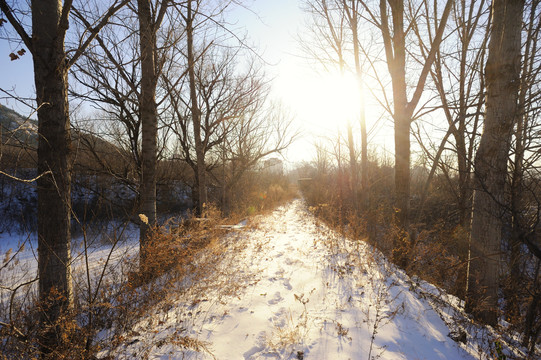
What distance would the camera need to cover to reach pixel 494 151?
9.50 feet

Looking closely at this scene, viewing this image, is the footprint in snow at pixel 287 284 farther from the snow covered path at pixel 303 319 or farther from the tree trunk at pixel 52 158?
the tree trunk at pixel 52 158

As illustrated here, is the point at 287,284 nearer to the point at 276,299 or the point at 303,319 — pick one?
the point at 276,299

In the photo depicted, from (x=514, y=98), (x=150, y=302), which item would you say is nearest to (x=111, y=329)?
(x=150, y=302)

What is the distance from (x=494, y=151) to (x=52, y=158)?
478 cm

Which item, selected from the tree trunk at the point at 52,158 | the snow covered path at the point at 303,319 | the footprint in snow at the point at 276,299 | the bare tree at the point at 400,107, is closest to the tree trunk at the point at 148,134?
the snow covered path at the point at 303,319

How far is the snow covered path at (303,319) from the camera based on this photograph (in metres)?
2.28

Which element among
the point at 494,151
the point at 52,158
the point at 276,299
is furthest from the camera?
the point at 276,299

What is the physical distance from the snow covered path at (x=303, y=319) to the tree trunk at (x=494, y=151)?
2.46 feet

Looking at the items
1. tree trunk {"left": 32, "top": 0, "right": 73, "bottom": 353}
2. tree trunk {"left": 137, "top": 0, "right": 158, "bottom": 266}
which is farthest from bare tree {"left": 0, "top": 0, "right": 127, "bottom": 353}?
tree trunk {"left": 137, "top": 0, "right": 158, "bottom": 266}

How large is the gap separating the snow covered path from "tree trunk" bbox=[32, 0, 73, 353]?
2.69 ft

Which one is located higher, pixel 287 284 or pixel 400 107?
pixel 400 107

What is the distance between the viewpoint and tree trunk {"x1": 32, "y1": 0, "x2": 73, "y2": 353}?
204cm

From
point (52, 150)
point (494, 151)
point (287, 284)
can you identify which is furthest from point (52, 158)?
point (494, 151)

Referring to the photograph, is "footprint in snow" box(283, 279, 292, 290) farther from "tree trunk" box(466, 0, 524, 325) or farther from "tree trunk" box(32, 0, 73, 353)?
"tree trunk" box(32, 0, 73, 353)
